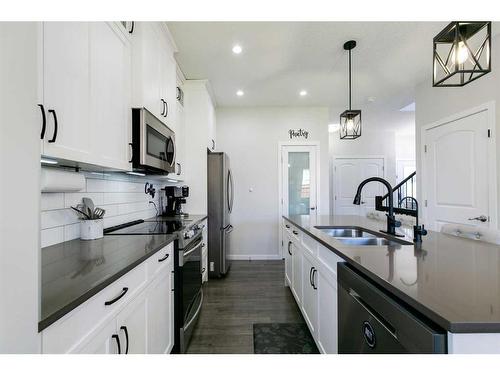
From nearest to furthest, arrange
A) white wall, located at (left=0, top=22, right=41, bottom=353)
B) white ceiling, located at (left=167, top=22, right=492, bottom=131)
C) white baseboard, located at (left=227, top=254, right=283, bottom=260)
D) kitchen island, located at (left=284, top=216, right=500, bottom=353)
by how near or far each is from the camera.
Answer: white wall, located at (left=0, top=22, right=41, bottom=353)
kitchen island, located at (left=284, top=216, right=500, bottom=353)
white ceiling, located at (left=167, top=22, right=492, bottom=131)
white baseboard, located at (left=227, top=254, right=283, bottom=260)

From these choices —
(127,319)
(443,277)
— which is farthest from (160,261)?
(443,277)

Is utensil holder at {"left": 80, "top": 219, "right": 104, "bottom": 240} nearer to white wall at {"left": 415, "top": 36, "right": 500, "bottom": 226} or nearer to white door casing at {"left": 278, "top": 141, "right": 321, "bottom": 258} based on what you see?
white door casing at {"left": 278, "top": 141, "right": 321, "bottom": 258}

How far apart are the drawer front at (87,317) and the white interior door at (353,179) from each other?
614 cm

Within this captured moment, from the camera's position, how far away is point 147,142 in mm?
1856

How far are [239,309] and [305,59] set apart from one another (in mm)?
2891

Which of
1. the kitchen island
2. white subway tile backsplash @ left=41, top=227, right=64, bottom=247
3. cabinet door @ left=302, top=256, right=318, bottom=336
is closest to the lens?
the kitchen island

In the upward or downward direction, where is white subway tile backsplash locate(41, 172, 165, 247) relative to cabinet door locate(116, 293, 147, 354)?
upward

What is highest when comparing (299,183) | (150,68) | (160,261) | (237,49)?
(237,49)

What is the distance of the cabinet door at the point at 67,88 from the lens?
3.47 feet

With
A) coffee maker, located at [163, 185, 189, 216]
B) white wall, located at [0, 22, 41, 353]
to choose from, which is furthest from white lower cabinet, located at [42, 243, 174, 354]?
coffee maker, located at [163, 185, 189, 216]

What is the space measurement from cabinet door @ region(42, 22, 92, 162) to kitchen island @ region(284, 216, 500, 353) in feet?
4.57

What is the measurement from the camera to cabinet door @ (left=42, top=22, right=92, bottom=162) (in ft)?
3.47

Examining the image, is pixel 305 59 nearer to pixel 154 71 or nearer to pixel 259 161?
pixel 154 71
